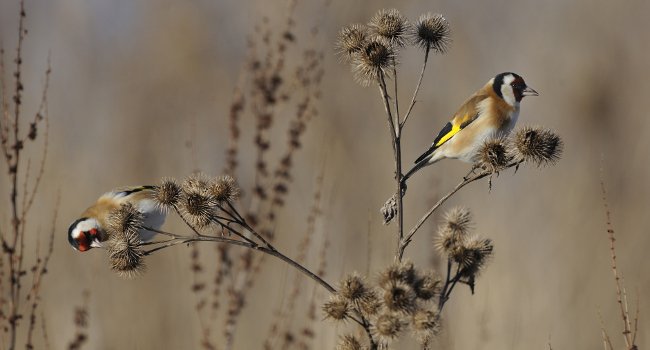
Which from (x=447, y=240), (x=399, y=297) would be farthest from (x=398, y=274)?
(x=447, y=240)

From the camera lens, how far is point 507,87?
179 inches

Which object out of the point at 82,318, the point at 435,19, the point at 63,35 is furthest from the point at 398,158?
the point at 63,35

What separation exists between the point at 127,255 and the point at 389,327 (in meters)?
0.97

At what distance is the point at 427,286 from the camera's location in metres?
2.90

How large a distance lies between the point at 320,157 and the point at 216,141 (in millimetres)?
1895

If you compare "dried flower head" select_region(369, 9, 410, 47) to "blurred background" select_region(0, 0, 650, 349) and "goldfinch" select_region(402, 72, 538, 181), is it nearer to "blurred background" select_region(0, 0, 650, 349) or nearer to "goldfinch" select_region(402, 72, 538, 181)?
"goldfinch" select_region(402, 72, 538, 181)

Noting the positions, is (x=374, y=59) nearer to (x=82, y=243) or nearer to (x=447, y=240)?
(x=447, y=240)

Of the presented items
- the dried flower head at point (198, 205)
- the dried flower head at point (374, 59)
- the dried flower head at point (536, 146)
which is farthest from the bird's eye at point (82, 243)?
the dried flower head at point (536, 146)

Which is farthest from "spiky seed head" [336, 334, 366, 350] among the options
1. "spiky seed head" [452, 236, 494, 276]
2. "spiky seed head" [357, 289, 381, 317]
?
"spiky seed head" [452, 236, 494, 276]

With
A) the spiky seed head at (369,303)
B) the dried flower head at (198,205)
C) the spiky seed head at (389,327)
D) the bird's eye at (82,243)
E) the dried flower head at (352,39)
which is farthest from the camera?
the bird's eye at (82,243)

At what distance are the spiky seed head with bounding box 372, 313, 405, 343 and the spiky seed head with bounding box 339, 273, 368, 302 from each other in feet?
0.39

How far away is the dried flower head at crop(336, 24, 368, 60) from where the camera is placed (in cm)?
329

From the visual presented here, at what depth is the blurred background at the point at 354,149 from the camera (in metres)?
7.31

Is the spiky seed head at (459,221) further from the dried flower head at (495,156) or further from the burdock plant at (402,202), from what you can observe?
the dried flower head at (495,156)
